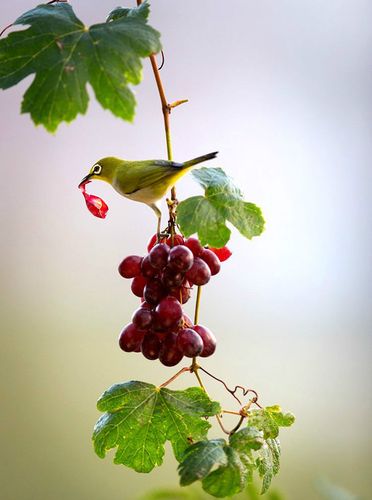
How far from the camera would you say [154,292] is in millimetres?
638

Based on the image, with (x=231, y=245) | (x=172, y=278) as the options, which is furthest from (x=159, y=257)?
(x=231, y=245)

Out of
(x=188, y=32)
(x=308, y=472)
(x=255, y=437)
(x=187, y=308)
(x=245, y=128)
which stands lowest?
(x=255, y=437)

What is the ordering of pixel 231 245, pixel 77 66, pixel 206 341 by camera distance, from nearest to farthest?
1. pixel 77 66
2. pixel 206 341
3. pixel 231 245

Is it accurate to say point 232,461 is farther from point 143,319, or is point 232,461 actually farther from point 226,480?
point 143,319

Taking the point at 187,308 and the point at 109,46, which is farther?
the point at 187,308

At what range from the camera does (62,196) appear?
196cm

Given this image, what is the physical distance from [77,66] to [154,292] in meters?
0.24

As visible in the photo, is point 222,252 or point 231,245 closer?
point 222,252

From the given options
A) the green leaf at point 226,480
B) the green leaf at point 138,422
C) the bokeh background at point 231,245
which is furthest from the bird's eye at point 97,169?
the bokeh background at point 231,245

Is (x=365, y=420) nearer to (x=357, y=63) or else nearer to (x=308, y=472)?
(x=308, y=472)

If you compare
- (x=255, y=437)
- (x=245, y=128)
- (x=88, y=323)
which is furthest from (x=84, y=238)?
(x=255, y=437)

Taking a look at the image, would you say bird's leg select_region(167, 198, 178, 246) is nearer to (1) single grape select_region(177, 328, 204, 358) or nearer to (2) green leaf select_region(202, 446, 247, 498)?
(1) single grape select_region(177, 328, 204, 358)

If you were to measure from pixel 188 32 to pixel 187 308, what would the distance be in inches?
35.4

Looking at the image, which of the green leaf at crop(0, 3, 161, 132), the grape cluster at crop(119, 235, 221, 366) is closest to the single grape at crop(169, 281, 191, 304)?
the grape cluster at crop(119, 235, 221, 366)
